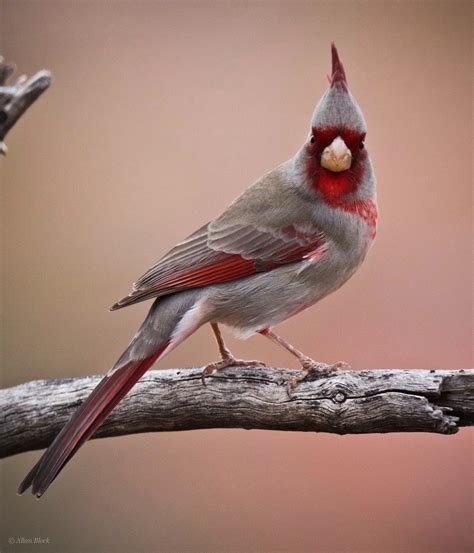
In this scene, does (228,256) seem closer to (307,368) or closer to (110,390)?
(307,368)

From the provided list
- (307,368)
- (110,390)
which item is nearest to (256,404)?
(307,368)

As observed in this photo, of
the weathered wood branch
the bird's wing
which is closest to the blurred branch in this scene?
the bird's wing

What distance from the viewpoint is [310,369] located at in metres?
2.93

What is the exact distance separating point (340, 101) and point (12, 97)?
113cm

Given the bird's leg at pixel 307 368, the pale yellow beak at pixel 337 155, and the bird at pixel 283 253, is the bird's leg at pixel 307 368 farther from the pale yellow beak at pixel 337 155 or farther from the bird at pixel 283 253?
the pale yellow beak at pixel 337 155

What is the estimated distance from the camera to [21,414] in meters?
3.09

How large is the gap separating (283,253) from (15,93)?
112 centimetres

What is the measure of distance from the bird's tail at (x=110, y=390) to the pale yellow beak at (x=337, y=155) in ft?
2.35

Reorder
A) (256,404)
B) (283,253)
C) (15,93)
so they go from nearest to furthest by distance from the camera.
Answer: (15,93) → (256,404) → (283,253)

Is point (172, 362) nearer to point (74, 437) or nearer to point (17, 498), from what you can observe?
point (17, 498)

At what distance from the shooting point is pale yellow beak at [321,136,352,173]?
2.88 m

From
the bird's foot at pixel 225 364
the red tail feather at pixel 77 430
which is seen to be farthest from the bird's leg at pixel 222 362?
the red tail feather at pixel 77 430

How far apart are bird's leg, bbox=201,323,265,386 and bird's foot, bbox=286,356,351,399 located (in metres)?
0.22

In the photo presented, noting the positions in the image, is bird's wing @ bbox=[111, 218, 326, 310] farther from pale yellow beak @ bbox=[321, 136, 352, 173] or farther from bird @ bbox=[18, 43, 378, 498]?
pale yellow beak @ bbox=[321, 136, 352, 173]
